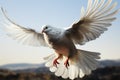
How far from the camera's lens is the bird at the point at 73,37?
6.54 meters

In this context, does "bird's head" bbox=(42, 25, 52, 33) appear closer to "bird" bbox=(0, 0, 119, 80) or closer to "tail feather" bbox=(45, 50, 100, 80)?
"bird" bbox=(0, 0, 119, 80)

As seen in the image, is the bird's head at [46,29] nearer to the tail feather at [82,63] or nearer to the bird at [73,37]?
the bird at [73,37]

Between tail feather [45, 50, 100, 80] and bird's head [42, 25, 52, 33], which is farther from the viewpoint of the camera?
tail feather [45, 50, 100, 80]

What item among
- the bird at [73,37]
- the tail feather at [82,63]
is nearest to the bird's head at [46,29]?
the bird at [73,37]

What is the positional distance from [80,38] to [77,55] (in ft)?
1.21

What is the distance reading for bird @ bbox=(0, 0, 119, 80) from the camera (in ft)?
21.4

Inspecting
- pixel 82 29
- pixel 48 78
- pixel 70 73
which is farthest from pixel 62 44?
pixel 48 78

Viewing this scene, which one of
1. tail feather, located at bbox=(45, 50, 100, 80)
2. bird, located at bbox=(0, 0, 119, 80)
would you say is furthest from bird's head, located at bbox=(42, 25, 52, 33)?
tail feather, located at bbox=(45, 50, 100, 80)

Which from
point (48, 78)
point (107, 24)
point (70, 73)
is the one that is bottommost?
point (70, 73)

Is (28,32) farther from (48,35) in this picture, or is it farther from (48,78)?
(48,78)

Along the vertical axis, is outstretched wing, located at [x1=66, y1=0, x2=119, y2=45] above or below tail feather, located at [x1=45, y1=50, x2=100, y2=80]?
above

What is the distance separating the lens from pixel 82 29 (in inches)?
280

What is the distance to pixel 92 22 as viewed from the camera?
7.05 meters

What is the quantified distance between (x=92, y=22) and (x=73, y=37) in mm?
429
